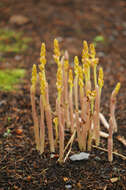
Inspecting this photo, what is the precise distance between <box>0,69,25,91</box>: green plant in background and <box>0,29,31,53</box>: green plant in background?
875 millimetres

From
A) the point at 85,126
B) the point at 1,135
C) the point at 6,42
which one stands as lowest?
the point at 1,135

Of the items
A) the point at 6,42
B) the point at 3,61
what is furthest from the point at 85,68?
the point at 6,42

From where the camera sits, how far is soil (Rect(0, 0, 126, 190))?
1872 millimetres

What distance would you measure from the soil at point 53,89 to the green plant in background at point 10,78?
123 millimetres

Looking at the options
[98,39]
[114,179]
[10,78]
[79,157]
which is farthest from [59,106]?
[98,39]

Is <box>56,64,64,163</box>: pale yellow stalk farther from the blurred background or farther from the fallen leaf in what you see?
the blurred background

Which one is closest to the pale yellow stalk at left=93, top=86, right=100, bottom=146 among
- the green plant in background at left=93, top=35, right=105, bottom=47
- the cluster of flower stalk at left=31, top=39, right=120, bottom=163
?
the cluster of flower stalk at left=31, top=39, right=120, bottom=163

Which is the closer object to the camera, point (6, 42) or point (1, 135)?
point (1, 135)

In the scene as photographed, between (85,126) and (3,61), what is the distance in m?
2.60

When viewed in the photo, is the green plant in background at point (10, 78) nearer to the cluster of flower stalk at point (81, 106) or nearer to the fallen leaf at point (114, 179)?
the cluster of flower stalk at point (81, 106)

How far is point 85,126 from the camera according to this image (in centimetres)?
200

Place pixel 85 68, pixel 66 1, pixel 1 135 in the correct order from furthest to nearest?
pixel 66 1 → pixel 1 135 → pixel 85 68

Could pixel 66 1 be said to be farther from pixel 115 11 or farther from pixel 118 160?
pixel 118 160

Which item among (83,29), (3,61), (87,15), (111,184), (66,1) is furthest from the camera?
(66,1)
